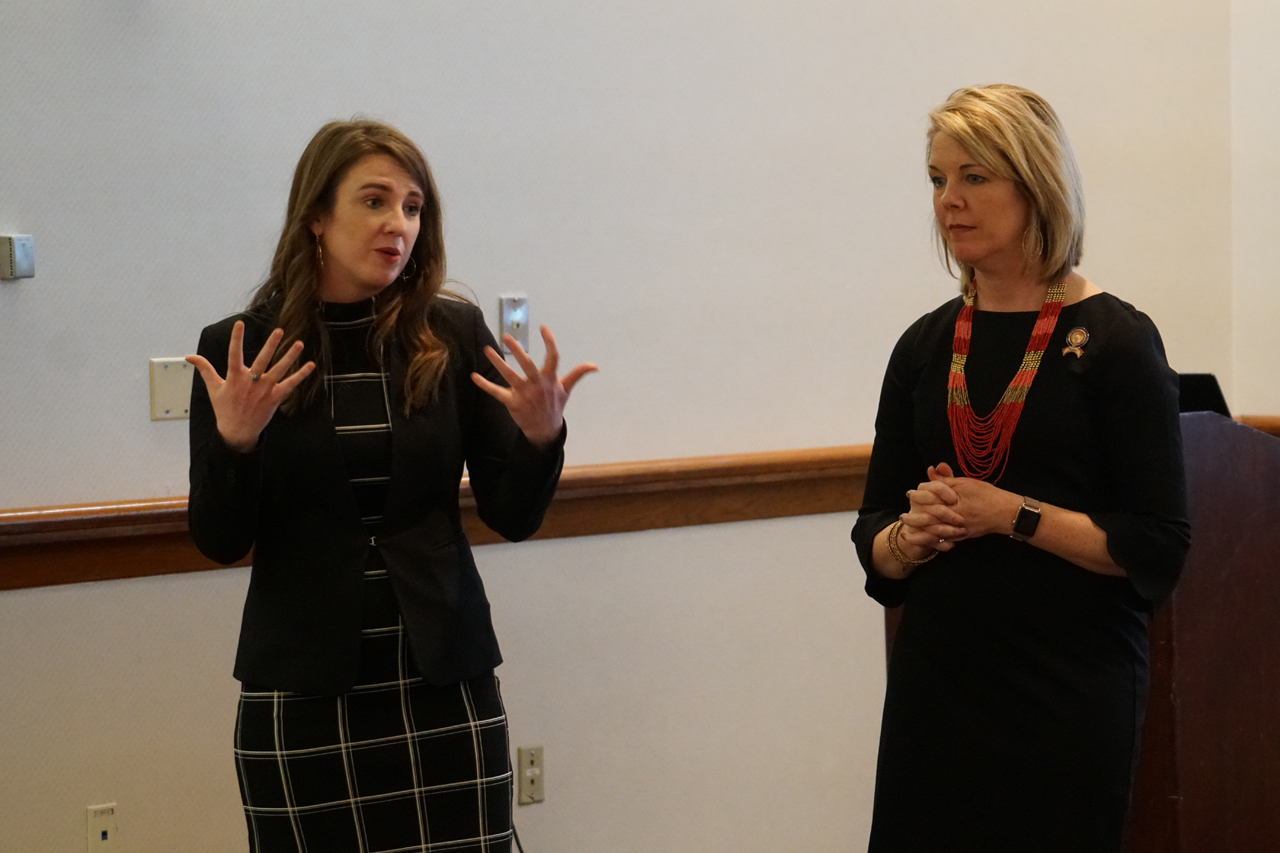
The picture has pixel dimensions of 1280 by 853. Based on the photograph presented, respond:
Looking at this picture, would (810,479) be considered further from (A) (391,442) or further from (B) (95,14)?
(B) (95,14)

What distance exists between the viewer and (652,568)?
2834 mm

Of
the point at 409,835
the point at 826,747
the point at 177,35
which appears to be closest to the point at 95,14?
the point at 177,35

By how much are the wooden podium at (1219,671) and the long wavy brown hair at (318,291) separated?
1350 millimetres

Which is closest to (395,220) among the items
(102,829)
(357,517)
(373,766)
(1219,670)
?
(357,517)

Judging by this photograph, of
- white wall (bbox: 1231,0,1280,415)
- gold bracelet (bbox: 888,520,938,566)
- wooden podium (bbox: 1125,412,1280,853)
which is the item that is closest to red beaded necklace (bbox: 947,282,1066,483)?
gold bracelet (bbox: 888,520,938,566)

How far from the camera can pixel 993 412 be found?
1582 mm

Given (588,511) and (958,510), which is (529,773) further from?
(958,510)

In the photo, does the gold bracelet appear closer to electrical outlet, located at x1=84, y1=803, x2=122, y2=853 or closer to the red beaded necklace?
the red beaded necklace

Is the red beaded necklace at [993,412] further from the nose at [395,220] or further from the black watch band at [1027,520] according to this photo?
the nose at [395,220]

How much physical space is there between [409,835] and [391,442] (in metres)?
0.57

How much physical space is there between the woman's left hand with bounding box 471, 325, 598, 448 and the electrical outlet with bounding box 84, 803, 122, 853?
1.31 metres

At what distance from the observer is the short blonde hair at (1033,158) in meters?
1.55

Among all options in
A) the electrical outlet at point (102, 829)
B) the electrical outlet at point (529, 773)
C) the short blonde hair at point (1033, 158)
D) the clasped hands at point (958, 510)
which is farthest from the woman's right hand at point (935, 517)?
the electrical outlet at point (102, 829)

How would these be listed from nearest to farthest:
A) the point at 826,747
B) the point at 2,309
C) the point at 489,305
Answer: the point at 2,309 → the point at 489,305 → the point at 826,747
